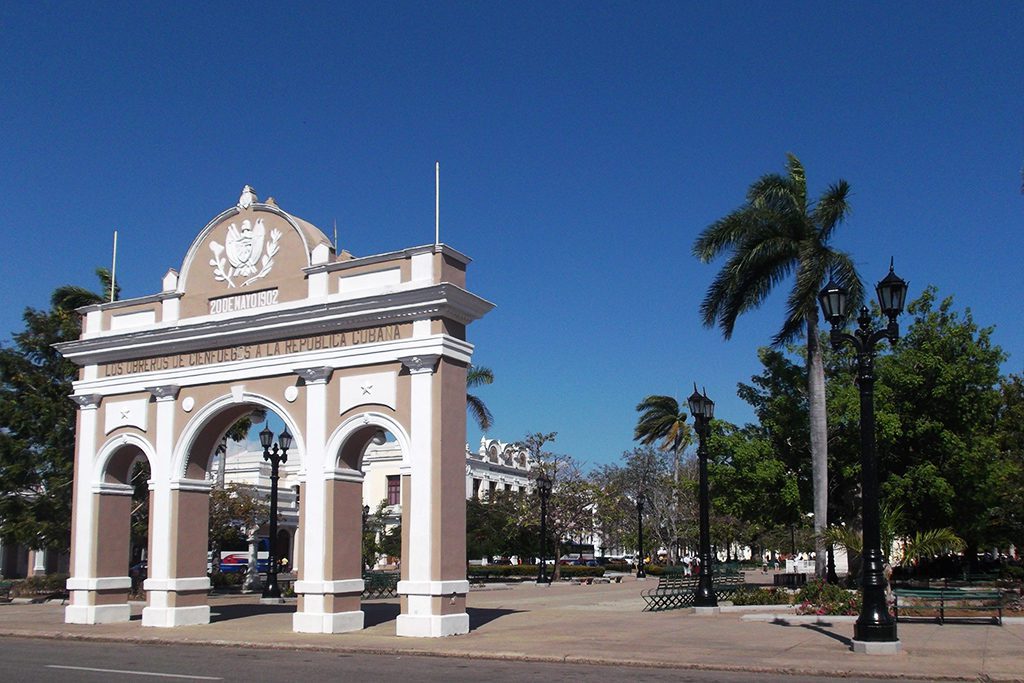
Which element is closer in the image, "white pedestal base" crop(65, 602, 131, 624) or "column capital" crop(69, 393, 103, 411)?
"white pedestal base" crop(65, 602, 131, 624)

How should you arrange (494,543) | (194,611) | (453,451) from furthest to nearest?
(494,543) < (194,611) < (453,451)

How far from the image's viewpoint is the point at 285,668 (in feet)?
47.4

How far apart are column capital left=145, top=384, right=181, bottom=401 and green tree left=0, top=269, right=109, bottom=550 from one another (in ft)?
38.4

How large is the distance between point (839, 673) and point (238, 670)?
813 centimetres

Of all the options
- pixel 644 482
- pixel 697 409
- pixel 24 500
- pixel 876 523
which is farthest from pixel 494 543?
pixel 876 523

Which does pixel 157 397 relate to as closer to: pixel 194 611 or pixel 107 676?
pixel 194 611

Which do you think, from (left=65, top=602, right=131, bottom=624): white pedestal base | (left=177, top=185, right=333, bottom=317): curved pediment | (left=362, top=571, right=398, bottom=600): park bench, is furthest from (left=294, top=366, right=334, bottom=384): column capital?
(left=362, top=571, right=398, bottom=600): park bench

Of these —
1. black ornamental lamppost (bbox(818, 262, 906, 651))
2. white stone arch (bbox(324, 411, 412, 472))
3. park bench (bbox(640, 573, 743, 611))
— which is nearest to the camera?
black ornamental lamppost (bbox(818, 262, 906, 651))

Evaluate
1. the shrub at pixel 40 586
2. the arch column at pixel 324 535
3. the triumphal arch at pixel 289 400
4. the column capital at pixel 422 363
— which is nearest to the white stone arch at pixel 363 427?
the triumphal arch at pixel 289 400

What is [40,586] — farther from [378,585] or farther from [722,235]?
[722,235]

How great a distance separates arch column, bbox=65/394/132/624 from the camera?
2389 cm

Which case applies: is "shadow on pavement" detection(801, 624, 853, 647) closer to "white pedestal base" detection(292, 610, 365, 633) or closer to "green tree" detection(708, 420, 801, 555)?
"white pedestal base" detection(292, 610, 365, 633)

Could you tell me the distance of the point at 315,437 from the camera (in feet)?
70.1

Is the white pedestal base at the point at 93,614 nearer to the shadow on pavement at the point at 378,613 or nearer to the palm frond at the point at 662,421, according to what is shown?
the shadow on pavement at the point at 378,613
